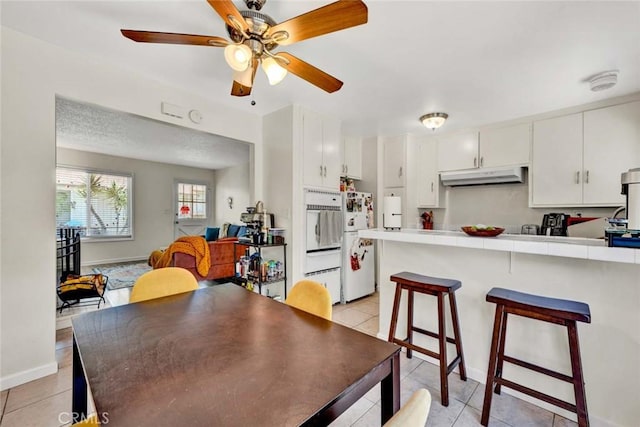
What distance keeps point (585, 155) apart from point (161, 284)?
431 centimetres

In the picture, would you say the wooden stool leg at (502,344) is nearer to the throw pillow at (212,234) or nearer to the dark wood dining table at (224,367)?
the dark wood dining table at (224,367)

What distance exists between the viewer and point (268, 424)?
0.66 meters

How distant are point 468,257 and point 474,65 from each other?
62.9 inches

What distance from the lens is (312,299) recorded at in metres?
1.50

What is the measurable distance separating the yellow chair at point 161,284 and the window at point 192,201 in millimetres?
6263

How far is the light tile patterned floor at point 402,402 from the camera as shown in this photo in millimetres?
1613

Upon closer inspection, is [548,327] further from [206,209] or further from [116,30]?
Result: [206,209]

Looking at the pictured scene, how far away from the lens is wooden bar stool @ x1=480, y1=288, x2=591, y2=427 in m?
1.37

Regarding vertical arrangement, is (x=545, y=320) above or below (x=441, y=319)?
above

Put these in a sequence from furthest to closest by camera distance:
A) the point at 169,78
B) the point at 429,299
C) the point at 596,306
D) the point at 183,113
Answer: the point at 183,113
the point at 169,78
the point at 429,299
the point at 596,306

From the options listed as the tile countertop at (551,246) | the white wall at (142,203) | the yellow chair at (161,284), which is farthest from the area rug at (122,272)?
the tile countertop at (551,246)

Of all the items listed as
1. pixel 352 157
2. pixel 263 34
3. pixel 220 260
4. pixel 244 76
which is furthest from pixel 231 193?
pixel 263 34

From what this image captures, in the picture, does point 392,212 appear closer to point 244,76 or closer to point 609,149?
point 244,76

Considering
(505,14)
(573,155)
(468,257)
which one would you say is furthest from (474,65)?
(573,155)
